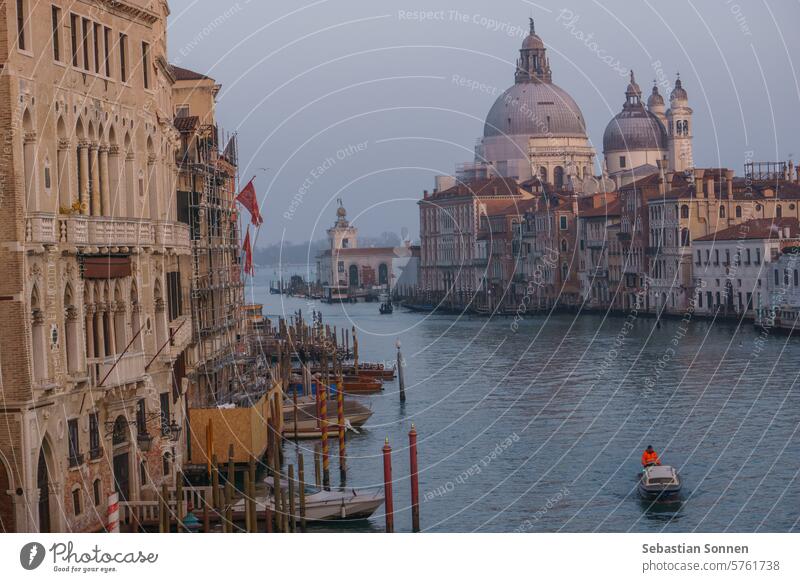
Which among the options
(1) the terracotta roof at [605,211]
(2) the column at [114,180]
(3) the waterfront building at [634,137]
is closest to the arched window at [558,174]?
(3) the waterfront building at [634,137]

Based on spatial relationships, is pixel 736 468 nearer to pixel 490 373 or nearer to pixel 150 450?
pixel 150 450

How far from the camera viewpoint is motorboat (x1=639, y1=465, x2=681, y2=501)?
49.1 feet

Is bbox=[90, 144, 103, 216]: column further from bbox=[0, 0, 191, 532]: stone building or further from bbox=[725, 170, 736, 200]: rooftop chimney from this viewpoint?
bbox=[725, 170, 736, 200]: rooftop chimney

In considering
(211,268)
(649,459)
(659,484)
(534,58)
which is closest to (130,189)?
(659,484)

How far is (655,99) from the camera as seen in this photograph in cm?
7219

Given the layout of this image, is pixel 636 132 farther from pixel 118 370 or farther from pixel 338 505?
pixel 118 370

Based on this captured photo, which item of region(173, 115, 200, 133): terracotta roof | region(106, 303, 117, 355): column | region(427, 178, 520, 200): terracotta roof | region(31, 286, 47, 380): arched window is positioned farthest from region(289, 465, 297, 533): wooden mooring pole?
region(427, 178, 520, 200): terracotta roof

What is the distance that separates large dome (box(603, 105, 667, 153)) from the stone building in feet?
188

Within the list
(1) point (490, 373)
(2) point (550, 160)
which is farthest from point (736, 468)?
(2) point (550, 160)

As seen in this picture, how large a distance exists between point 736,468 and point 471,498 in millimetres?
2838

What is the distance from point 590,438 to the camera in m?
19.2

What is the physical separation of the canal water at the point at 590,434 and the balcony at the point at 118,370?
9.05ft

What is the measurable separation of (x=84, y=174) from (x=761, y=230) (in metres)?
29.9

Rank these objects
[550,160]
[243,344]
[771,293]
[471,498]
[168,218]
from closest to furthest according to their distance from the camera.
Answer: [168,218], [471,498], [243,344], [771,293], [550,160]
